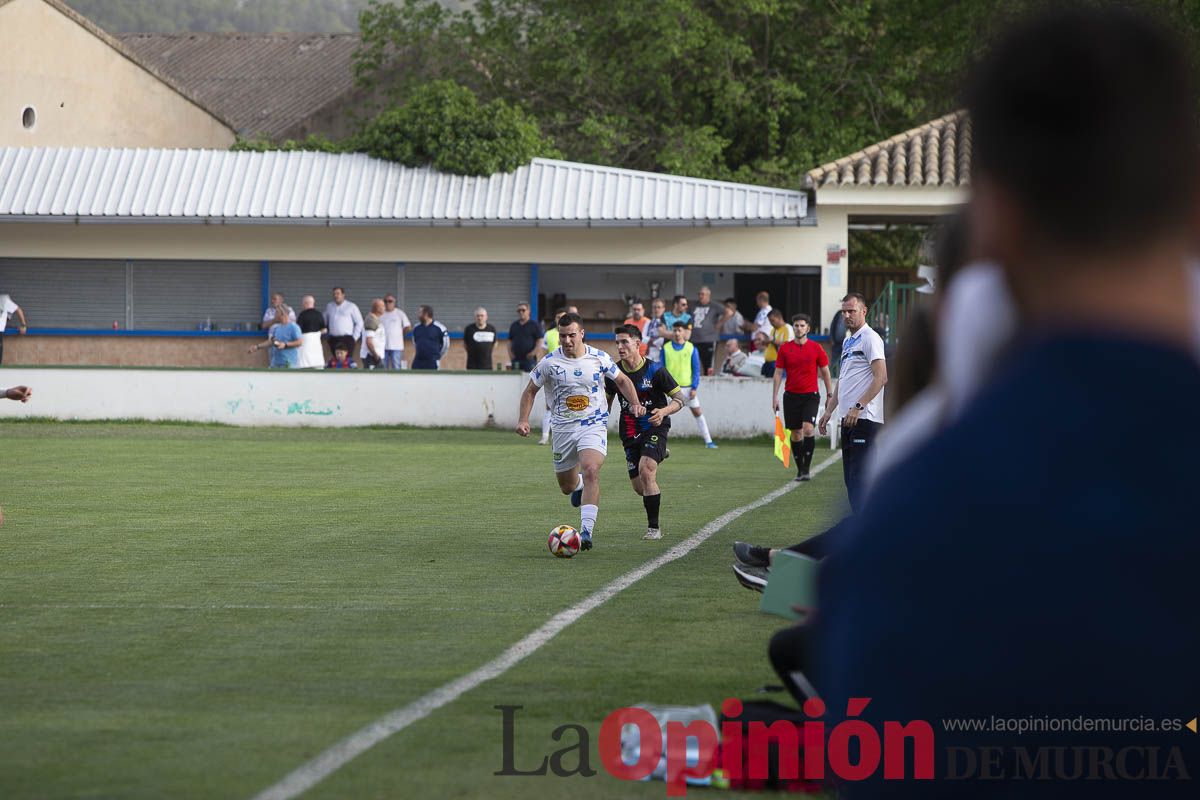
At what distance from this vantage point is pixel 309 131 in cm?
4594

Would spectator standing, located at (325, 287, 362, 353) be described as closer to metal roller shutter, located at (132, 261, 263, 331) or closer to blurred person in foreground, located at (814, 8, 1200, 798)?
metal roller shutter, located at (132, 261, 263, 331)

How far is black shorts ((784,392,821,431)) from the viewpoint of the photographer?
1908 cm

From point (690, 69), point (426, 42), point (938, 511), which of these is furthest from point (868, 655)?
point (426, 42)

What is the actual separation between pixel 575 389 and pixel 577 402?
0.35 ft

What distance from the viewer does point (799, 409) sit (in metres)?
19.2

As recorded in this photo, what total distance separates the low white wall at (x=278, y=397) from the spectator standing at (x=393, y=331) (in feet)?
9.46

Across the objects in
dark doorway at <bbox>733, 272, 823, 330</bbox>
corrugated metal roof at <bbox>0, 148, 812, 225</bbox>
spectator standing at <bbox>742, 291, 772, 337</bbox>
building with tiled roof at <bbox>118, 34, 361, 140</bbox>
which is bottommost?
spectator standing at <bbox>742, 291, 772, 337</bbox>

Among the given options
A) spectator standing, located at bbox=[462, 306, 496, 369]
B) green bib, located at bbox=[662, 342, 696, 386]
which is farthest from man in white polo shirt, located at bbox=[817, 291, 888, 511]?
spectator standing, located at bbox=[462, 306, 496, 369]

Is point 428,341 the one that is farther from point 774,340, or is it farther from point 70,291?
point 70,291

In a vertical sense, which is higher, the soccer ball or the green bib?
the green bib

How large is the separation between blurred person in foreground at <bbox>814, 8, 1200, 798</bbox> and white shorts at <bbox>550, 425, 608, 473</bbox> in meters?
11.0

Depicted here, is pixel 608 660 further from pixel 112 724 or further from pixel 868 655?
pixel 868 655

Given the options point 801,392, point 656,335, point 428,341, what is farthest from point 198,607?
point 428,341

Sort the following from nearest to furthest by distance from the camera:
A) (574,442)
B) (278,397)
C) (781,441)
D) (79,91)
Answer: (574,442) < (781,441) < (278,397) < (79,91)
